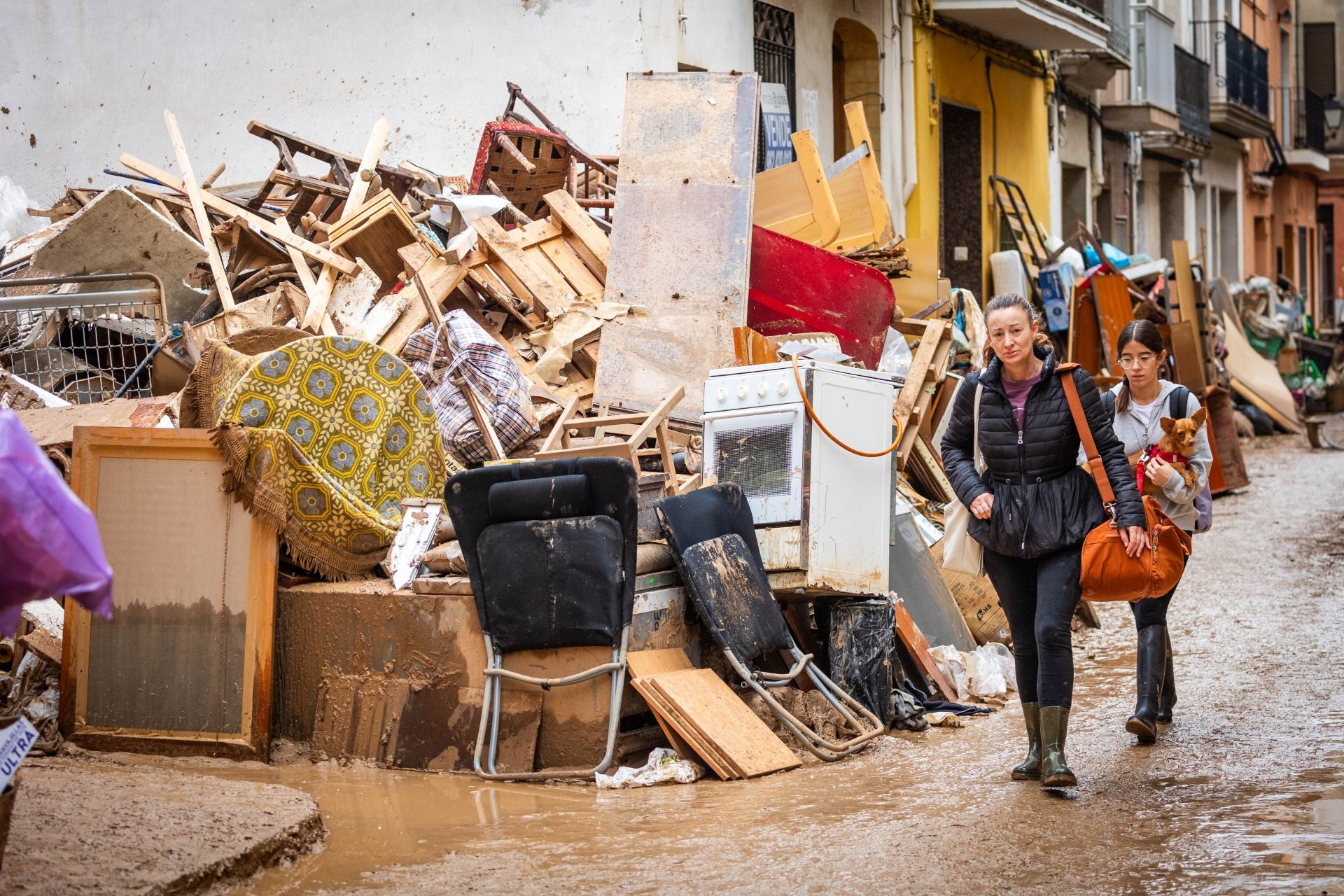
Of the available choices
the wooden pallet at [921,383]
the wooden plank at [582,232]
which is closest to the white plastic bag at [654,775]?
the wooden pallet at [921,383]

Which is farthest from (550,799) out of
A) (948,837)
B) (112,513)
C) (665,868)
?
(112,513)

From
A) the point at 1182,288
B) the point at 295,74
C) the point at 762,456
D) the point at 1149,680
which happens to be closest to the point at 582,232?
the point at 762,456

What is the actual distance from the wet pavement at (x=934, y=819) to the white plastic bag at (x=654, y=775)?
51mm

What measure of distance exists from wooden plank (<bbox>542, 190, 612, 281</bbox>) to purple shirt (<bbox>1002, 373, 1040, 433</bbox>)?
4363mm

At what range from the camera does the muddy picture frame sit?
5.77 m

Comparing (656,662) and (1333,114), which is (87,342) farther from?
(1333,114)

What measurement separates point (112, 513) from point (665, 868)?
283 centimetres

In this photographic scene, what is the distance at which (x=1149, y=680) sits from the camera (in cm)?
581

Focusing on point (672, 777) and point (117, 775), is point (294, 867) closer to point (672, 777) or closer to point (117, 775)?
point (117, 775)

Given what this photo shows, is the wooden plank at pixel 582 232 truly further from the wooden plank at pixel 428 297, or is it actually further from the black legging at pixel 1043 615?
the black legging at pixel 1043 615

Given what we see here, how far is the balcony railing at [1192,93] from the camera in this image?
25.7 m

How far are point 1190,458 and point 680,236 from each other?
3.72 meters

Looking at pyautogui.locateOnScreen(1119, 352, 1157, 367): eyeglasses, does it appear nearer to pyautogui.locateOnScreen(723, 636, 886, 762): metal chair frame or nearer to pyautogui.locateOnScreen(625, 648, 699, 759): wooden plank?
pyautogui.locateOnScreen(723, 636, 886, 762): metal chair frame

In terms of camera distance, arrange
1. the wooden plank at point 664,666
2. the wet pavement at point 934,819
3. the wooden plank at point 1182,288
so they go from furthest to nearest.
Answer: the wooden plank at point 1182,288
the wooden plank at point 664,666
the wet pavement at point 934,819
